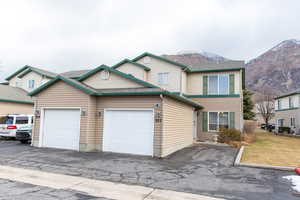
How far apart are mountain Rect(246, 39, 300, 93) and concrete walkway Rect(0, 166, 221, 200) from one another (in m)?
73.4

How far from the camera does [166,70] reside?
17.7 meters

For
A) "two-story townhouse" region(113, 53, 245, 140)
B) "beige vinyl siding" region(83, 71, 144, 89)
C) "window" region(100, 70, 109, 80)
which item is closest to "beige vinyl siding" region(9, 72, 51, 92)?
"two-story townhouse" region(113, 53, 245, 140)

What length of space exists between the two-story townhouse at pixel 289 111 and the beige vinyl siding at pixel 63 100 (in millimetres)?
25975

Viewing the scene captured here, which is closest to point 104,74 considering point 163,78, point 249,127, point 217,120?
point 163,78

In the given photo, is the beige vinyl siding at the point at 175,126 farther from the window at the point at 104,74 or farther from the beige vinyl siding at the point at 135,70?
the beige vinyl siding at the point at 135,70

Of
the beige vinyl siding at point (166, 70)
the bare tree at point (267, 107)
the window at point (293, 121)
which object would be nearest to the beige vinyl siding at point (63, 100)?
the beige vinyl siding at point (166, 70)

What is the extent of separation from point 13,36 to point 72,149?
19430mm

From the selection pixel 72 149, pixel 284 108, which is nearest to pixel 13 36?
pixel 72 149

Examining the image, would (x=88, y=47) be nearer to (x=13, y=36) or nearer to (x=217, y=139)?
(x=13, y=36)

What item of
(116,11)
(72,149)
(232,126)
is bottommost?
(72,149)

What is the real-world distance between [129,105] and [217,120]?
9.47m

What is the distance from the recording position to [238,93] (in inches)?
642

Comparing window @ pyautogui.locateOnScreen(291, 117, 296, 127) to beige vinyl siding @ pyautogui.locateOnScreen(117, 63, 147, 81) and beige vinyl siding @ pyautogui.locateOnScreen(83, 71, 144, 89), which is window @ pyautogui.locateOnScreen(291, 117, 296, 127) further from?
beige vinyl siding @ pyautogui.locateOnScreen(83, 71, 144, 89)

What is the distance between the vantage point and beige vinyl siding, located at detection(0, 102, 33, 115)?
61.0 ft
